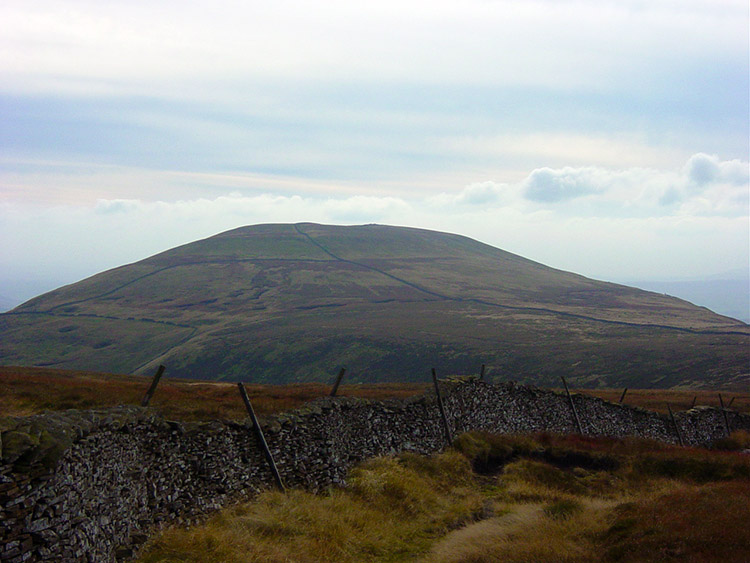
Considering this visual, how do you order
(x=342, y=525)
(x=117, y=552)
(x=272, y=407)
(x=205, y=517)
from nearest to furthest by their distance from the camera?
(x=117, y=552) < (x=205, y=517) < (x=342, y=525) < (x=272, y=407)

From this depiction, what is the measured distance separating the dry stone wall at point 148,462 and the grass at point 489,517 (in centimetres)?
61

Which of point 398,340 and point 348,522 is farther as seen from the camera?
point 398,340

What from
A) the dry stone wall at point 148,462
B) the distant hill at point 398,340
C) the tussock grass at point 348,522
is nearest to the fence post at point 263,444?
the dry stone wall at point 148,462

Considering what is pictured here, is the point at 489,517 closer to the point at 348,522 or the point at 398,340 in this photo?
Result: the point at 348,522

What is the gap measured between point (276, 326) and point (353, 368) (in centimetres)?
4830

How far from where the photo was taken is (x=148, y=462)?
35.7 feet

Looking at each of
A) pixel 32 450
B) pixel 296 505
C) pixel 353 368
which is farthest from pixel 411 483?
pixel 353 368

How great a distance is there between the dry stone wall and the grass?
2.01 ft

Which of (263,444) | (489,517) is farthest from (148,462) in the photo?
(489,517)

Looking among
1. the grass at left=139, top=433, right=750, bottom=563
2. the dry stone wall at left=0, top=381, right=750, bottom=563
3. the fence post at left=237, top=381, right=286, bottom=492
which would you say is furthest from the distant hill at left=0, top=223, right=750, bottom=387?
the fence post at left=237, top=381, right=286, bottom=492

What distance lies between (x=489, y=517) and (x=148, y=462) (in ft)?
28.7

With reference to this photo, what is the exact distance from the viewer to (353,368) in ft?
397

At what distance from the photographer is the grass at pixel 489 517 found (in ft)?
33.7

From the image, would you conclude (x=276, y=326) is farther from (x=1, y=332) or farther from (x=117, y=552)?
(x=117, y=552)
